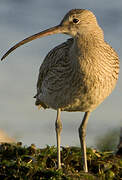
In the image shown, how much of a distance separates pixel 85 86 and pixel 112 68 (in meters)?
0.79

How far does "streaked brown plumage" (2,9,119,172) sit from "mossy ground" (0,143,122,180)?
35 cm

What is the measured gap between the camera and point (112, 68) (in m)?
11.1

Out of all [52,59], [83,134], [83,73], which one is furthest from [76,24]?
[83,134]

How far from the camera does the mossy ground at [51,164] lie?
33.3 ft

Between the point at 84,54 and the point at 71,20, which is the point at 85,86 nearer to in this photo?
the point at 84,54

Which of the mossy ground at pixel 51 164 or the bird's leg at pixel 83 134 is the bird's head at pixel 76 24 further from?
the mossy ground at pixel 51 164

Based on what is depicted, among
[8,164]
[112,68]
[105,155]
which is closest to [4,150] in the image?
[8,164]

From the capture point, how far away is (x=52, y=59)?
462 inches

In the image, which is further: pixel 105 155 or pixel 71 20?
pixel 105 155

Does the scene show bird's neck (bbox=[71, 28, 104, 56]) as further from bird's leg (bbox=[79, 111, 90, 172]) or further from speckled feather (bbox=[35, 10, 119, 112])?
bird's leg (bbox=[79, 111, 90, 172])

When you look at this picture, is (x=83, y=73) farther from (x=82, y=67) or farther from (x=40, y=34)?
(x=40, y=34)

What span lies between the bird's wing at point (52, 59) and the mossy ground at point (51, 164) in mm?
1622

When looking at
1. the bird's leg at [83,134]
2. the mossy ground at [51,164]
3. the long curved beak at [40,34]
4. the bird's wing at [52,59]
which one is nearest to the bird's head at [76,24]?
the long curved beak at [40,34]

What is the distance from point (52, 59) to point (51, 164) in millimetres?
2297
